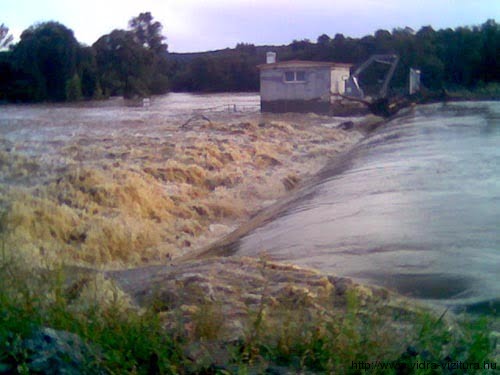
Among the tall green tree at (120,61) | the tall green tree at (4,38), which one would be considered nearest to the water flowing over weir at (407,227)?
the tall green tree at (4,38)

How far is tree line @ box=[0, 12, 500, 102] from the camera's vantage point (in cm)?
4703

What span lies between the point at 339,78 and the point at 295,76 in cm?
367

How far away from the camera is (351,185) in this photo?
14586 mm

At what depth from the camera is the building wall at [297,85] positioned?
4375 cm

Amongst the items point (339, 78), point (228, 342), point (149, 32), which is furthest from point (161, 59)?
point (228, 342)

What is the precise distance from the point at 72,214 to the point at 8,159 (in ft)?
24.5

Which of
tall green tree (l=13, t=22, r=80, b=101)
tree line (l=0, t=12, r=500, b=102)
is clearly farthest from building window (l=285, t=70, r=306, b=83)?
tall green tree (l=13, t=22, r=80, b=101)

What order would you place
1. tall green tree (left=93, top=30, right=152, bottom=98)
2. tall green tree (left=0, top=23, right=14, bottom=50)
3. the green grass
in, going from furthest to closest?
tall green tree (left=93, top=30, right=152, bottom=98) < tall green tree (left=0, top=23, right=14, bottom=50) < the green grass

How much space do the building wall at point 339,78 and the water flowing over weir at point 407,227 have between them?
26194 millimetres

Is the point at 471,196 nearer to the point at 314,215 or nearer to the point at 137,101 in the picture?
the point at 314,215

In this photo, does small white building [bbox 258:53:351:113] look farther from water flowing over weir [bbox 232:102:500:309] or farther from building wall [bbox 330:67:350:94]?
water flowing over weir [bbox 232:102:500:309]

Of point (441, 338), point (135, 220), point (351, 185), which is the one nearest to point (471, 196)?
point (351, 185)

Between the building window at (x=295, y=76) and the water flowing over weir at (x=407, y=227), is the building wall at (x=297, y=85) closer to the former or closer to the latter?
the building window at (x=295, y=76)

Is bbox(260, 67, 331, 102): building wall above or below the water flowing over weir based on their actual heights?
above
